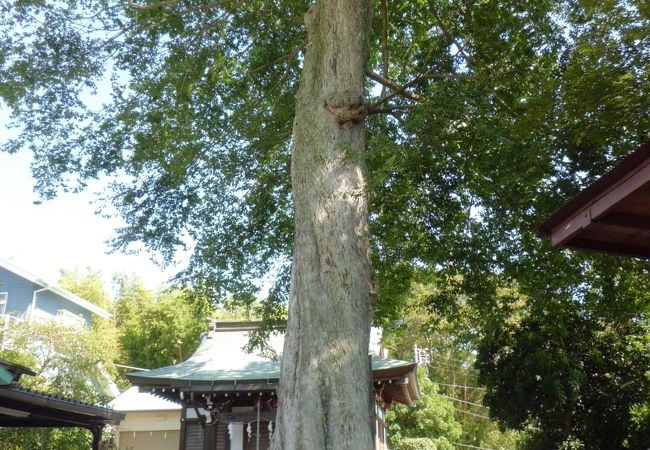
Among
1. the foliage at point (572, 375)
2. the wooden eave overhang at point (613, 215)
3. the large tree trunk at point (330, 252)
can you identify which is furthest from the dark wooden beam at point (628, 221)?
the foliage at point (572, 375)

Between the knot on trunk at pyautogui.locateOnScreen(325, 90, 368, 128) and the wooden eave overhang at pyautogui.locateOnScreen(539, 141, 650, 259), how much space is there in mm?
3301

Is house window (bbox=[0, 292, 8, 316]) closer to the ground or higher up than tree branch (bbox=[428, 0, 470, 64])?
closer to the ground

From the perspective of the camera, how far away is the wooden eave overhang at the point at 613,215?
3799 mm

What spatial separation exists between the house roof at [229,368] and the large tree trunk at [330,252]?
5.46 metres

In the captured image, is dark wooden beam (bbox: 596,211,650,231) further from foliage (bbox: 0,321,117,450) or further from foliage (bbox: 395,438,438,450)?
foliage (bbox: 395,438,438,450)

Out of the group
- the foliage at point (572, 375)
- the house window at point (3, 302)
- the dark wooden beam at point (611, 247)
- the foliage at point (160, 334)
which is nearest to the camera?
the dark wooden beam at point (611, 247)

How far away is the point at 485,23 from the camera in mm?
9703

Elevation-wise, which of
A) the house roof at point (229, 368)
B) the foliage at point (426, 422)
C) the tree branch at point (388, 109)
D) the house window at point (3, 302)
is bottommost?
the foliage at point (426, 422)

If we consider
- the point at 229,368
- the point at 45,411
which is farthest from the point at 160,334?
the point at 45,411

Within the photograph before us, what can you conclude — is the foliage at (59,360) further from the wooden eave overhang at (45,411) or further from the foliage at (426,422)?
the foliage at (426,422)

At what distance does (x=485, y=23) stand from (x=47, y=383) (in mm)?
12877

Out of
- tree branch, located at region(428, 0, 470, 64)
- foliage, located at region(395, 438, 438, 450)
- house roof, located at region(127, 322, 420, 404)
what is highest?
tree branch, located at region(428, 0, 470, 64)

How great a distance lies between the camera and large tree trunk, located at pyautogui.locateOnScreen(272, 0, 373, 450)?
218 inches

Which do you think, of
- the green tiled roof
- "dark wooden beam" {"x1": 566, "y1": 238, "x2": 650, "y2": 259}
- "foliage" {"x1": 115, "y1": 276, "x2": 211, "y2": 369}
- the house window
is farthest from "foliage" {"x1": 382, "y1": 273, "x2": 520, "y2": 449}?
the house window
